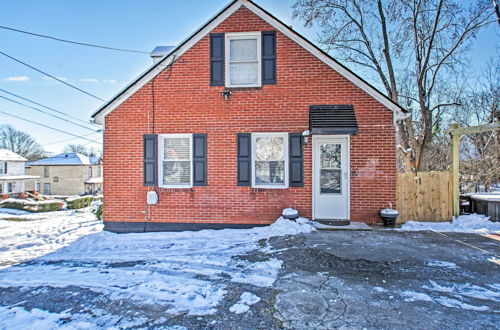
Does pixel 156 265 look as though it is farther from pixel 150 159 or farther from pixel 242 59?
pixel 242 59

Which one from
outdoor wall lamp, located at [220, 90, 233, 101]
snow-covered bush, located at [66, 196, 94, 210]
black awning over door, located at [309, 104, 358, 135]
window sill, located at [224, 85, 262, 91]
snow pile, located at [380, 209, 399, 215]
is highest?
window sill, located at [224, 85, 262, 91]

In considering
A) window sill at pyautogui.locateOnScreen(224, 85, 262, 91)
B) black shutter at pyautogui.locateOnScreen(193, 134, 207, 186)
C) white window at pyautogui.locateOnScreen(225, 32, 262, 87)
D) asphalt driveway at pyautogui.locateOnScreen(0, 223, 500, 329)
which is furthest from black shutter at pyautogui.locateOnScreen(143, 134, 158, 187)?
white window at pyautogui.locateOnScreen(225, 32, 262, 87)

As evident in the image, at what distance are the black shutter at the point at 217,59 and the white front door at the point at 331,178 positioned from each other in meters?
3.09

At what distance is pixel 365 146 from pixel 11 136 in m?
68.8

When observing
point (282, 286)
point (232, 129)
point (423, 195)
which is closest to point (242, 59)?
point (232, 129)

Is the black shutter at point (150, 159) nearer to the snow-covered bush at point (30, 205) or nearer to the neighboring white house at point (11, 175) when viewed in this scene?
the snow-covered bush at point (30, 205)

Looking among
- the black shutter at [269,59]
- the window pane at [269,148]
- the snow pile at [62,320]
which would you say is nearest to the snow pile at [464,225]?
the window pane at [269,148]

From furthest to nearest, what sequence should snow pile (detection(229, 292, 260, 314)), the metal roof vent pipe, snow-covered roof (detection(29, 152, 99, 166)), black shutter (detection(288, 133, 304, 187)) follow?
snow-covered roof (detection(29, 152, 99, 166)), the metal roof vent pipe, black shutter (detection(288, 133, 304, 187)), snow pile (detection(229, 292, 260, 314))

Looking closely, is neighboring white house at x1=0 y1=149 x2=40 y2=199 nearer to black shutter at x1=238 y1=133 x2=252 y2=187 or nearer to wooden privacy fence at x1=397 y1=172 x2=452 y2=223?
black shutter at x1=238 y1=133 x2=252 y2=187

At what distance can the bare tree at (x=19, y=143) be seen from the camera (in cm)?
5366

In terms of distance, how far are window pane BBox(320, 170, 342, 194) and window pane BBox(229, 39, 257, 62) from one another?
148 inches

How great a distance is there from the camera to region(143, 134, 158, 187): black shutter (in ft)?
24.8

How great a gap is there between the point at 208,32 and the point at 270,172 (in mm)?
4232

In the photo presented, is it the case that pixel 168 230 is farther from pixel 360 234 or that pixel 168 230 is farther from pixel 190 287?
Result: pixel 360 234
